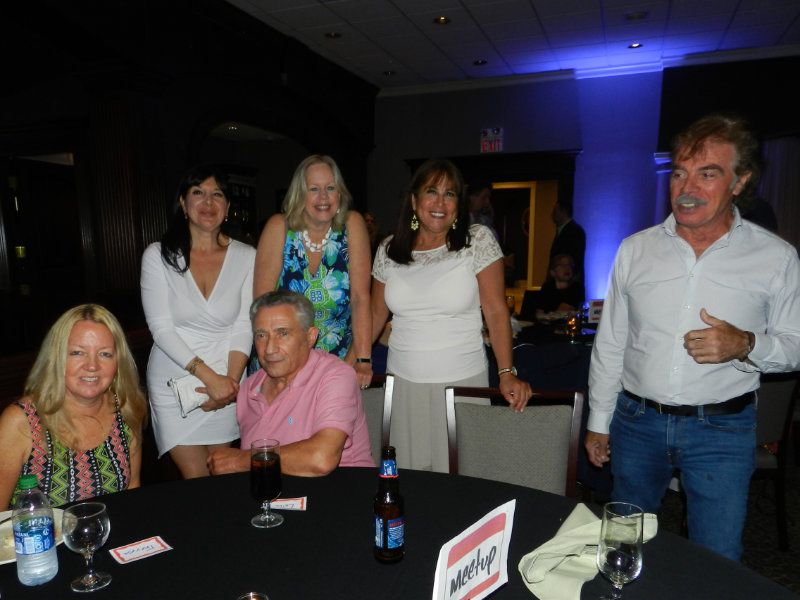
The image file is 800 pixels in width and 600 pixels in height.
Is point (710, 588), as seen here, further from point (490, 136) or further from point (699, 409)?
point (490, 136)

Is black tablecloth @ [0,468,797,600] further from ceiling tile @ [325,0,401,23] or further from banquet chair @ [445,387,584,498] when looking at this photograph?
ceiling tile @ [325,0,401,23]

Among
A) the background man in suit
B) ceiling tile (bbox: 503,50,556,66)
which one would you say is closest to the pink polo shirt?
the background man in suit

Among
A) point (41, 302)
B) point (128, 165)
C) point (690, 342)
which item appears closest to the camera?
point (690, 342)

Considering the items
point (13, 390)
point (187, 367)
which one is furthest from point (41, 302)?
point (187, 367)

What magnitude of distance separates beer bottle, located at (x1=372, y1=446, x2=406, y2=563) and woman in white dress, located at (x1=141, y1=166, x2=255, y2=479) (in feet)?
4.26

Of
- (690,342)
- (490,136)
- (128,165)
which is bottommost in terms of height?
(690,342)

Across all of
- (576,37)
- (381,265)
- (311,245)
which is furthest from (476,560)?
(576,37)

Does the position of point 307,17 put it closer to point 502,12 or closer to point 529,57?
point 502,12

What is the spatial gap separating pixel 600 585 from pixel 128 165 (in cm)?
454

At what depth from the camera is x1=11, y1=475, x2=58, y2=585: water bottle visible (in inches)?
43.1

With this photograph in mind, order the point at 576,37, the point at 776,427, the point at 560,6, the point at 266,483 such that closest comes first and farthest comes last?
the point at 266,483 < the point at 776,427 < the point at 560,6 < the point at 576,37

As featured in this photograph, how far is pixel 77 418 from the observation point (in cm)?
169

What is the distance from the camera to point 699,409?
5.58ft

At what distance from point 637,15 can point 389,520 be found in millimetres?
5926
